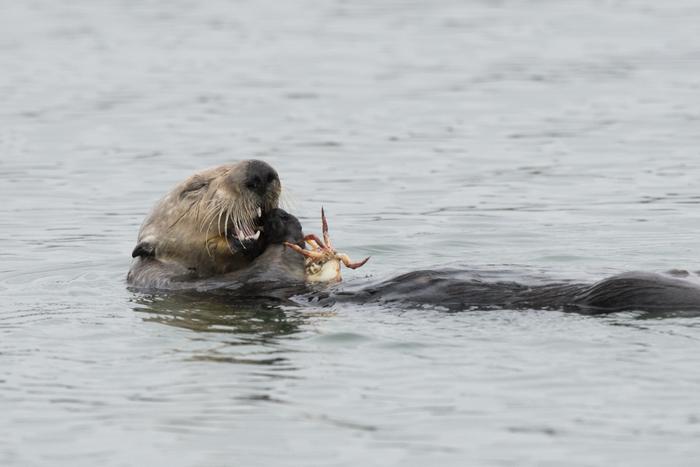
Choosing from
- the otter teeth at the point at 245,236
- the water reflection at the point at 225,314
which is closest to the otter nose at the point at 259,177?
the otter teeth at the point at 245,236

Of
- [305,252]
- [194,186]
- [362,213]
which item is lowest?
[362,213]

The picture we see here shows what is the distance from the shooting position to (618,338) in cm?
592

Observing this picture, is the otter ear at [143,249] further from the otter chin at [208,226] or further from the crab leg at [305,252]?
the crab leg at [305,252]

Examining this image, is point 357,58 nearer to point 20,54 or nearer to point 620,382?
point 20,54

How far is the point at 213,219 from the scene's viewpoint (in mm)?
7223

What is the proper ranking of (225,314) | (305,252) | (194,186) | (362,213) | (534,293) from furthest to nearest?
1. (362,213)
2. (194,186)
3. (305,252)
4. (225,314)
5. (534,293)

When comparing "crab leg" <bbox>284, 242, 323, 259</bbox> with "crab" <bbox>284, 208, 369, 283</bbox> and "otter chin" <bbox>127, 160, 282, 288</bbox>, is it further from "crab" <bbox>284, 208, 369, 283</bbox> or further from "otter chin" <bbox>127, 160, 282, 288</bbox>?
"otter chin" <bbox>127, 160, 282, 288</bbox>

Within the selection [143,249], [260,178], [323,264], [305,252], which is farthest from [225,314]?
[143,249]

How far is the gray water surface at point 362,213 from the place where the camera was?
16.7 feet

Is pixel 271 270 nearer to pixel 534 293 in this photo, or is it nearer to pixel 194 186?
pixel 194 186

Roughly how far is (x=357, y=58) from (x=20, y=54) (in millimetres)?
4639

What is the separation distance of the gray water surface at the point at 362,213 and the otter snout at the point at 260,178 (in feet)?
1.48

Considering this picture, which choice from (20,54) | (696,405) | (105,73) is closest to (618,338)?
(696,405)

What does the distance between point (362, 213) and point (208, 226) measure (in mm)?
3148
